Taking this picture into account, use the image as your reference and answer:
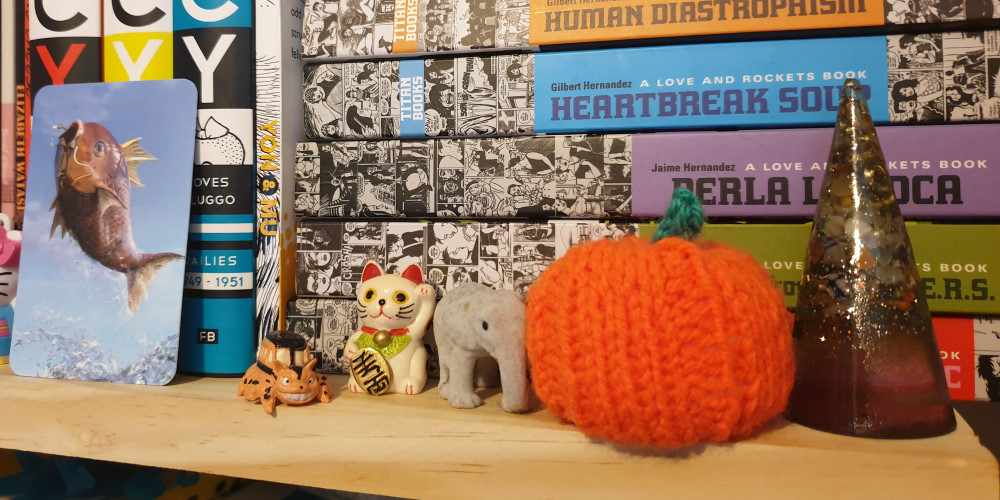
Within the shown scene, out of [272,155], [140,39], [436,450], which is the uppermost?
[140,39]

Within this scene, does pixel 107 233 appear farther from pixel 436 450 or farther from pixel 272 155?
pixel 436 450

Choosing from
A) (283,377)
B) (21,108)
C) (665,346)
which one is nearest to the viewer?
(665,346)

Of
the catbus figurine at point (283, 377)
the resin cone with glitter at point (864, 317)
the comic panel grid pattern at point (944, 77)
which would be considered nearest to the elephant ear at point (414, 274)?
the catbus figurine at point (283, 377)

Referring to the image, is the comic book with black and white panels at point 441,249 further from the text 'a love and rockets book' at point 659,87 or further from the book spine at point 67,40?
the book spine at point 67,40

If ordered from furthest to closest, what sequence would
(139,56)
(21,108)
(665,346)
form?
(21,108), (139,56), (665,346)

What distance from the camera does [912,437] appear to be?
385 mm

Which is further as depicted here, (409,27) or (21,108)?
(21,108)

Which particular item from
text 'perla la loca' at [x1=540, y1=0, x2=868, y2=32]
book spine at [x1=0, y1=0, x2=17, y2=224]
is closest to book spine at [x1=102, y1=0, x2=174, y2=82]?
book spine at [x1=0, y1=0, x2=17, y2=224]

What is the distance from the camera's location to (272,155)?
0.54 metres

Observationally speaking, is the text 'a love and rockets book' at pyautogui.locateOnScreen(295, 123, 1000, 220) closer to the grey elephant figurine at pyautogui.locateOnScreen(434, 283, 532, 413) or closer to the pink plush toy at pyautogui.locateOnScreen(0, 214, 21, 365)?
the grey elephant figurine at pyautogui.locateOnScreen(434, 283, 532, 413)

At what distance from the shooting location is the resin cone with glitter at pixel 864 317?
39 centimetres

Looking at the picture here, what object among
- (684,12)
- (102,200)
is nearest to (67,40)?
(102,200)

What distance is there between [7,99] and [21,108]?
0.13ft

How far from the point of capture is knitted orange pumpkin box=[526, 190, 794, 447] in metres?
0.35
